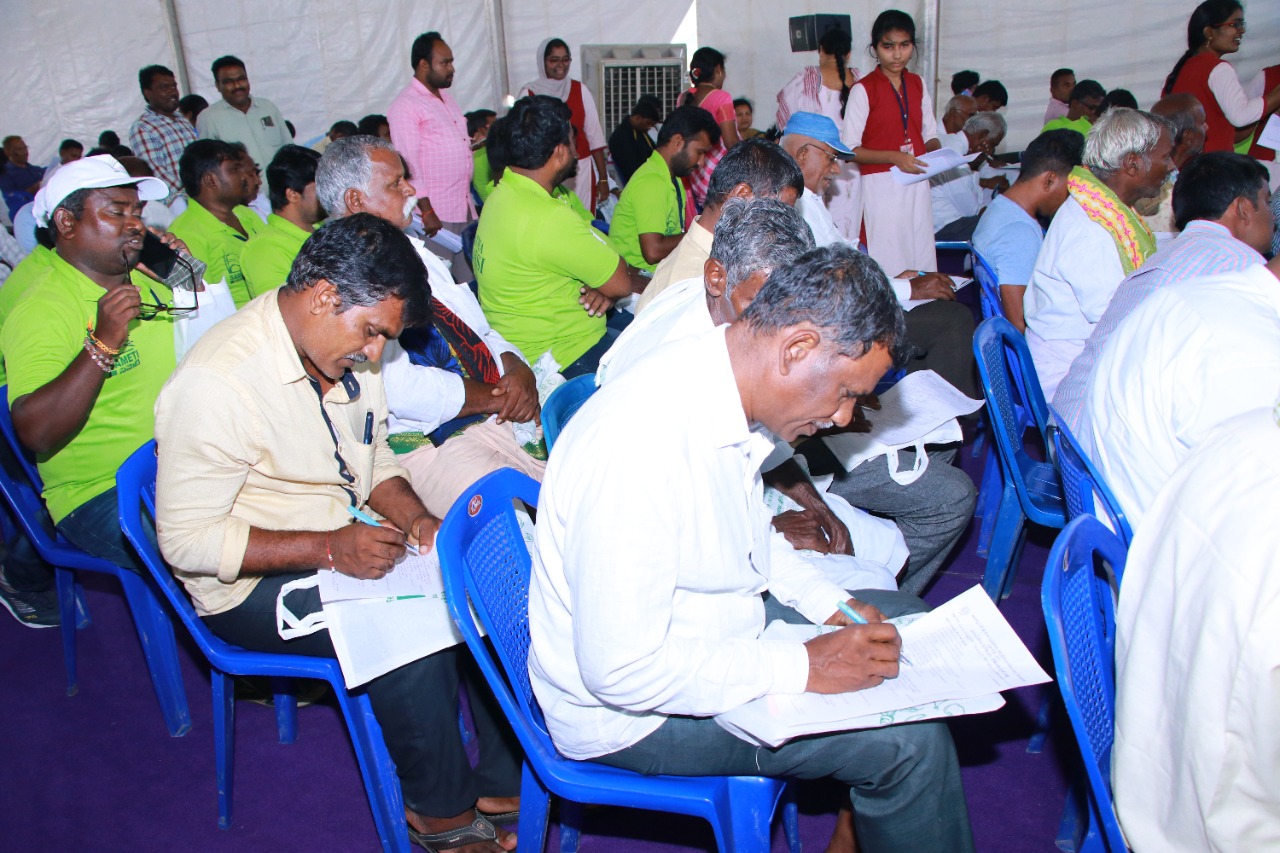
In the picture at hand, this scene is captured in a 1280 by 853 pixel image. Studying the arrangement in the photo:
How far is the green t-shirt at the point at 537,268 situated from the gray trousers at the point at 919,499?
1204 mm

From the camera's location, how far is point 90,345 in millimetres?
2139

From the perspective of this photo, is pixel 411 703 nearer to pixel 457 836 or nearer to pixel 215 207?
pixel 457 836

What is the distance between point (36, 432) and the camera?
2135 millimetres

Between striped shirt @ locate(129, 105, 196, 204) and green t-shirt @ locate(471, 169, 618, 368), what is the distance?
381 cm

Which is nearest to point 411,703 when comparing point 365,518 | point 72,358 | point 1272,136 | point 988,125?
point 365,518

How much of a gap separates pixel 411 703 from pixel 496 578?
398 mm

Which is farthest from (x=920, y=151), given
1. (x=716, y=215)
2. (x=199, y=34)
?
(x=199, y=34)

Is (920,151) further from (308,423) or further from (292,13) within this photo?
(292,13)

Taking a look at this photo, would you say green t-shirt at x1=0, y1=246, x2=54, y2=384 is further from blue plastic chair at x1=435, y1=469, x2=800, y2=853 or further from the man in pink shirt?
the man in pink shirt

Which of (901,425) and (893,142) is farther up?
(893,142)

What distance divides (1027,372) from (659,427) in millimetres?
1671

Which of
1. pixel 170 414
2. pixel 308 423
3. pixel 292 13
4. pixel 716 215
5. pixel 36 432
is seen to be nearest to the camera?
pixel 170 414

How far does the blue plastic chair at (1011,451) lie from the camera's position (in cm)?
246

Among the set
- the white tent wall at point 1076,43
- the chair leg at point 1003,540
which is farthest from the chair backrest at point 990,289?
the white tent wall at point 1076,43
